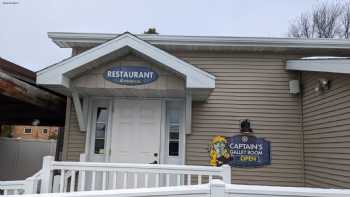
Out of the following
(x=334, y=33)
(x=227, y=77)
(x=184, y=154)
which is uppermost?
(x=334, y=33)

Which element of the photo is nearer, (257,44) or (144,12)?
(257,44)

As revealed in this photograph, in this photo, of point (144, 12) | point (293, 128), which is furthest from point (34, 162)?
point (144, 12)

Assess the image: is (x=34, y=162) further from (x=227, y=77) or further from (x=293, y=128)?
(x=293, y=128)

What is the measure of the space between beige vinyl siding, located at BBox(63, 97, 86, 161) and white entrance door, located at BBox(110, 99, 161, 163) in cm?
65

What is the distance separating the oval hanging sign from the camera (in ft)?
17.4

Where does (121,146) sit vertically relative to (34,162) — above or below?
above

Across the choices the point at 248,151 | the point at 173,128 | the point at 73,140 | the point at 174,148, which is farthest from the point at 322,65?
the point at 73,140

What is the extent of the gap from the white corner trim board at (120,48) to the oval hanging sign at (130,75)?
281 millimetres

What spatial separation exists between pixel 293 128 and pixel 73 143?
13.7 ft

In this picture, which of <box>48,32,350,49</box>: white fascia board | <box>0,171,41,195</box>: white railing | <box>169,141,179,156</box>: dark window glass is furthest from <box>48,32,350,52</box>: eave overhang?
<box>0,171,41,195</box>: white railing

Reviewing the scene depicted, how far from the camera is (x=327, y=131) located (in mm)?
5023

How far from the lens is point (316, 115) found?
5.48m

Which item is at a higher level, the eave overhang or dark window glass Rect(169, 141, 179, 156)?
the eave overhang

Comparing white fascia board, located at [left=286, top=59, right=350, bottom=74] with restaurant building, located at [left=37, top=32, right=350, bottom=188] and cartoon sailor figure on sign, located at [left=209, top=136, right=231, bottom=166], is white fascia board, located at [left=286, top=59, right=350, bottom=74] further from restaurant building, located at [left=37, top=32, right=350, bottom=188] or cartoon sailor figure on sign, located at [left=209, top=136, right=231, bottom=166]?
cartoon sailor figure on sign, located at [left=209, top=136, right=231, bottom=166]
